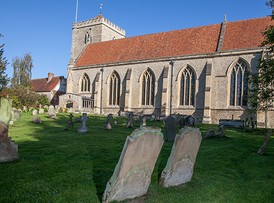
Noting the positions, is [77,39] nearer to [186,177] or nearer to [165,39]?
[165,39]

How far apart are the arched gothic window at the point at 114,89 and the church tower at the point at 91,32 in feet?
35.4

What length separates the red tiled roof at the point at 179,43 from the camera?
88.6 ft

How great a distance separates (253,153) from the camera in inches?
382

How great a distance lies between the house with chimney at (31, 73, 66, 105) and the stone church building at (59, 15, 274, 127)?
1008 centimetres

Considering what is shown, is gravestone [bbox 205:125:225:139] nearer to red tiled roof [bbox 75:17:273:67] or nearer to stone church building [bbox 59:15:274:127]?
stone church building [bbox 59:15:274:127]

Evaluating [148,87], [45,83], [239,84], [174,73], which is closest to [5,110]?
[174,73]

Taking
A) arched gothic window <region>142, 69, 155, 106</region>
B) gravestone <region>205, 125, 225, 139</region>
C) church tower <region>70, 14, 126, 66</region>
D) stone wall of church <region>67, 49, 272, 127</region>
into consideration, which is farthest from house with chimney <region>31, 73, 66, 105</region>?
gravestone <region>205, 125, 225, 139</region>

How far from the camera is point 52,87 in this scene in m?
47.2

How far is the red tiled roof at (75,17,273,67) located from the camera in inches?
1063

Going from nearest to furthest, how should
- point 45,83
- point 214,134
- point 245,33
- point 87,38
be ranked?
point 214,134, point 245,33, point 87,38, point 45,83

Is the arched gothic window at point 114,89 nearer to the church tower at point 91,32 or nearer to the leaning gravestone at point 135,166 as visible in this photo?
the church tower at point 91,32

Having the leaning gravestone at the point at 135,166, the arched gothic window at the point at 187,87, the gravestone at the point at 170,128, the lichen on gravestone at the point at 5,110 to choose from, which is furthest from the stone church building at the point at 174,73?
the leaning gravestone at the point at 135,166

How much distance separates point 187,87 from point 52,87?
27860mm

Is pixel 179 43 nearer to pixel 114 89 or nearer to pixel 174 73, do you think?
pixel 174 73
